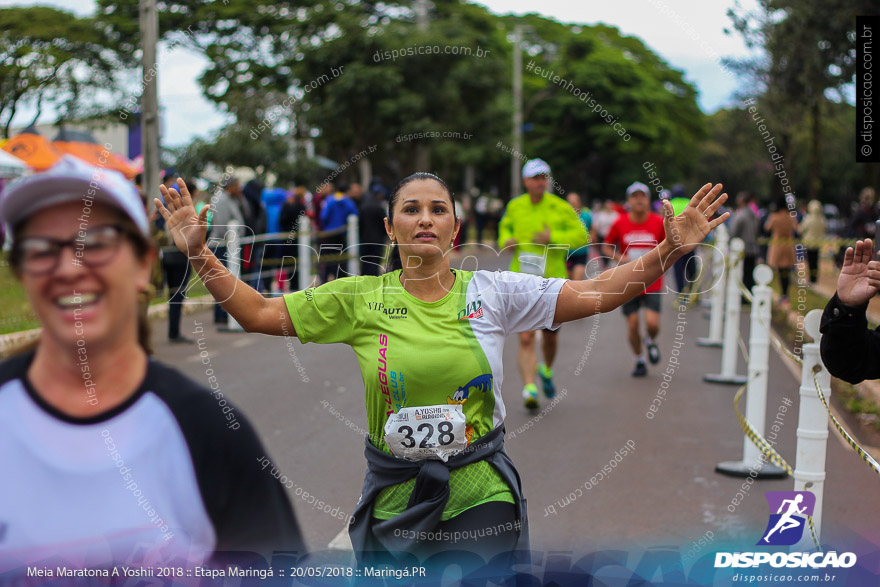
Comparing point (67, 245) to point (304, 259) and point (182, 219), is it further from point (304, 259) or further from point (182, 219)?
point (304, 259)

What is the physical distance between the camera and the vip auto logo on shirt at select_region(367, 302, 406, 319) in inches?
111

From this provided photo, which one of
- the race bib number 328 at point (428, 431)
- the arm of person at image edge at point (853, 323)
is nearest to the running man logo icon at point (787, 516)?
the arm of person at image edge at point (853, 323)

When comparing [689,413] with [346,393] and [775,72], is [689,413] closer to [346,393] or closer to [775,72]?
[346,393]

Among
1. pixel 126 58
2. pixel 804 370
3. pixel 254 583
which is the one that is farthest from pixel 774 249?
pixel 254 583

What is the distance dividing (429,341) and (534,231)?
473 cm

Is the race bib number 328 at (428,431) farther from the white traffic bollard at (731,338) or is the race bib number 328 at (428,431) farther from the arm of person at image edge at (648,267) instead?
the white traffic bollard at (731,338)

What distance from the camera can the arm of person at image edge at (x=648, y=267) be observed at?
8.82 feet

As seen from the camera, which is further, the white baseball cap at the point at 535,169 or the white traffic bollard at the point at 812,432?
the white baseball cap at the point at 535,169

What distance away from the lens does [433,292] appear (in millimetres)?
2887

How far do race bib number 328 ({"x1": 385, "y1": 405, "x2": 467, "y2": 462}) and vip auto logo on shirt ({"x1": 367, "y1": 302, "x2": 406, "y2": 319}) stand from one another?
29 centimetres

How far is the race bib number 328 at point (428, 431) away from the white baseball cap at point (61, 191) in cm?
140

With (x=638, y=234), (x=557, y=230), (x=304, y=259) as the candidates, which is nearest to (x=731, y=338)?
(x=638, y=234)

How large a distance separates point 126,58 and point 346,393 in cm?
418

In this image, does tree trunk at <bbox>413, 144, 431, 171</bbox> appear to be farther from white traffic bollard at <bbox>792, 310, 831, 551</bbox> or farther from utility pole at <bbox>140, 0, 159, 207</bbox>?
white traffic bollard at <bbox>792, 310, 831, 551</bbox>
